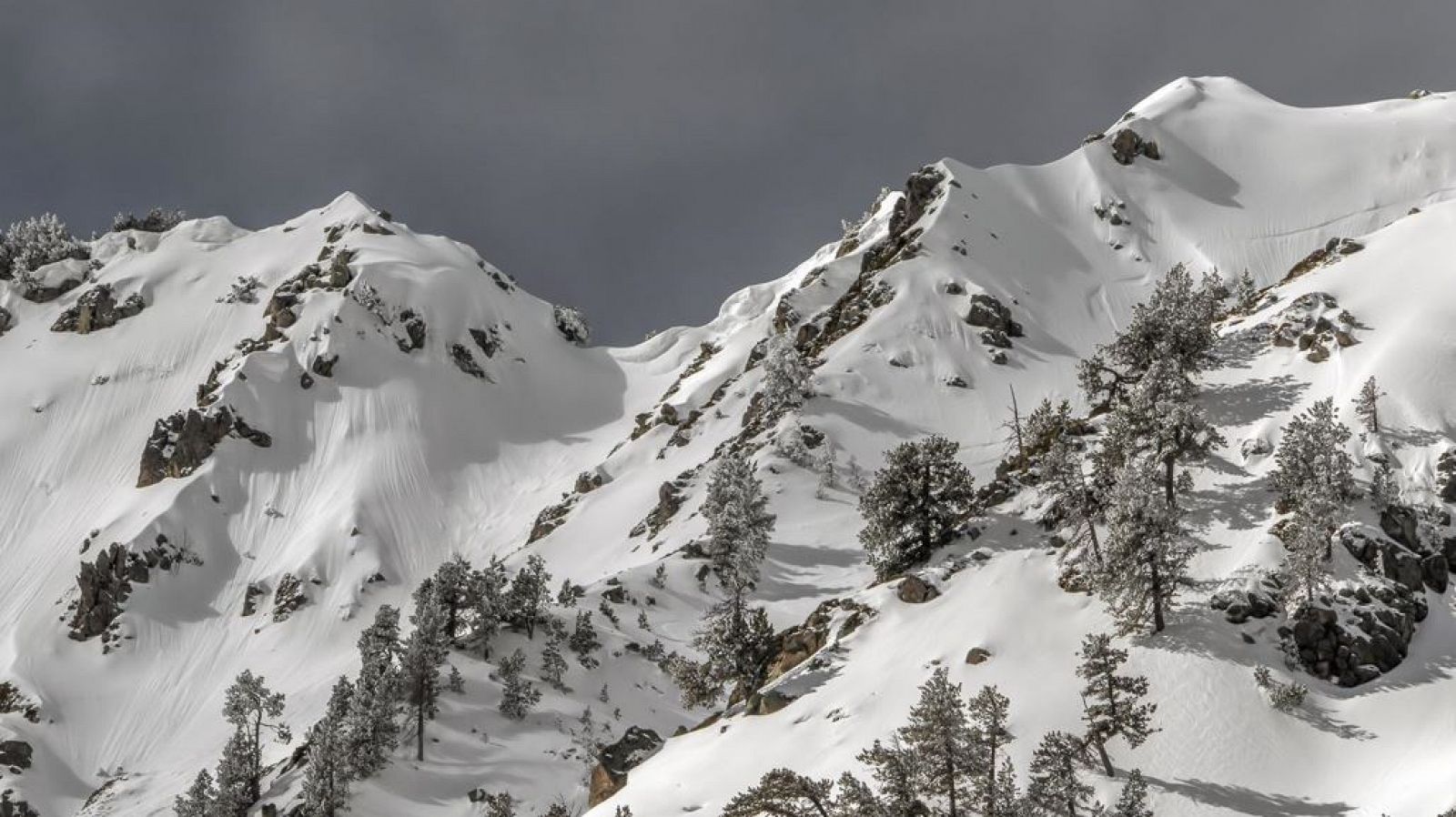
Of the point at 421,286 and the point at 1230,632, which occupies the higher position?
the point at 421,286

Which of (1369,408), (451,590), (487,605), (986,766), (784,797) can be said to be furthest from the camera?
(451,590)

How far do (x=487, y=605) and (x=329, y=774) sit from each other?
1652 cm

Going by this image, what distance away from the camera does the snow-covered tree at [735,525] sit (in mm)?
70875

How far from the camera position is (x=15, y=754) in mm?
89812

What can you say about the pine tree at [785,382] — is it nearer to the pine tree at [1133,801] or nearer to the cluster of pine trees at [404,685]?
the cluster of pine trees at [404,685]

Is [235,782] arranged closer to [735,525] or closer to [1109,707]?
[735,525]

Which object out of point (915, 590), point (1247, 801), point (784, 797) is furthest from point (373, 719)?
point (1247, 801)

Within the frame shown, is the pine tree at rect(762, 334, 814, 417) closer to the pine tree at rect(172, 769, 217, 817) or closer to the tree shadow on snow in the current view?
the pine tree at rect(172, 769, 217, 817)

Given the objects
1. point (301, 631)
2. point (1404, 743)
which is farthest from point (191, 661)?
point (1404, 743)

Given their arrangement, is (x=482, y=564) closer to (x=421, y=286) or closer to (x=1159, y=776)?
(x=421, y=286)

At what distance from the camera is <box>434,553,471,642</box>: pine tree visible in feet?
226

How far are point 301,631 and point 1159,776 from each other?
100009 millimetres

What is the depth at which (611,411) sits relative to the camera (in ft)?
572

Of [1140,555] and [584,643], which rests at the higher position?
[584,643]
